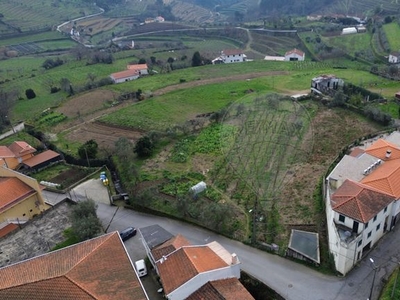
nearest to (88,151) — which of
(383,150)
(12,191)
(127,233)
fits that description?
(12,191)

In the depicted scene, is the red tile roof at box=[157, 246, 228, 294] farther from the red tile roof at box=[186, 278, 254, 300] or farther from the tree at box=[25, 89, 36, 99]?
the tree at box=[25, 89, 36, 99]

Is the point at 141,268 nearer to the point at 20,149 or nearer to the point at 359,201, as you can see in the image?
the point at 359,201

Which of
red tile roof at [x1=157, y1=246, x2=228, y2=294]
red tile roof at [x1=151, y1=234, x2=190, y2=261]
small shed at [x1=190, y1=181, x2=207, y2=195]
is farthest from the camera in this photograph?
small shed at [x1=190, y1=181, x2=207, y2=195]

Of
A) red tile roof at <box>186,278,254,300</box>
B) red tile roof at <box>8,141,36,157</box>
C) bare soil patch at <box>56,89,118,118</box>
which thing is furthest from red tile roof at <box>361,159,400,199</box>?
bare soil patch at <box>56,89,118,118</box>

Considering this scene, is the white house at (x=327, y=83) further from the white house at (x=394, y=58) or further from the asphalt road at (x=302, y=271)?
the asphalt road at (x=302, y=271)

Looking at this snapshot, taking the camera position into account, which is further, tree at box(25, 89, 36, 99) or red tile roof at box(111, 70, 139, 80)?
red tile roof at box(111, 70, 139, 80)

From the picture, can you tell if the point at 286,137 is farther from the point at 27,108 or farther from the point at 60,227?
the point at 27,108
